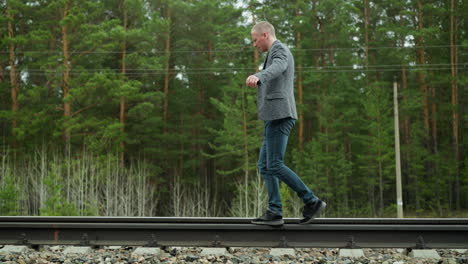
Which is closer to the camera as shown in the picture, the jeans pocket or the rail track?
the jeans pocket

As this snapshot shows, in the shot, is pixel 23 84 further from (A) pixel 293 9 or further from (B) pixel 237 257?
(B) pixel 237 257

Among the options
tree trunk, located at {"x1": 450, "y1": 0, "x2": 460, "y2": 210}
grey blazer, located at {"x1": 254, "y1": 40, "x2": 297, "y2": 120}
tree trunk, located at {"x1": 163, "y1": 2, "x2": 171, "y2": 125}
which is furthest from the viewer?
tree trunk, located at {"x1": 163, "y1": 2, "x2": 171, "y2": 125}

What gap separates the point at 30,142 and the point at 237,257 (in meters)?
28.3

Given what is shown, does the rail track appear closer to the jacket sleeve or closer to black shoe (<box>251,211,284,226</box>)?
black shoe (<box>251,211,284,226</box>)

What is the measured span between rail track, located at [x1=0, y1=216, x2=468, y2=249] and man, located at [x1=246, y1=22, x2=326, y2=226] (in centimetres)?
17

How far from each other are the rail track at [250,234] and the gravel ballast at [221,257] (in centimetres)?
10

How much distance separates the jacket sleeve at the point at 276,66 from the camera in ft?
13.3

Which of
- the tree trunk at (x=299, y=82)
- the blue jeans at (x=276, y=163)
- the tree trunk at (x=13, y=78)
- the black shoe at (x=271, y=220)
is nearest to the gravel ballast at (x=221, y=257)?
the black shoe at (x=271, y=220)

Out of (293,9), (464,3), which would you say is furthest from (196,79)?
(464,3)

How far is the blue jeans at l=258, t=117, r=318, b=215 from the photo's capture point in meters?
4.43

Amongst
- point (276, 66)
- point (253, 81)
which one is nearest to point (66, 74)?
point (276, 66)

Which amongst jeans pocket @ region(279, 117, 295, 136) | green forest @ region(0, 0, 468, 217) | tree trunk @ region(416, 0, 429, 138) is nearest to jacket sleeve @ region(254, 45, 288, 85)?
jeans pocket @ region(279, 117, 295, 136)

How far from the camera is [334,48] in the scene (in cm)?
3456

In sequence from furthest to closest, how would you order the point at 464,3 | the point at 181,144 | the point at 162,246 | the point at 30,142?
the point at 181,144 < the point at 464,3 < the point at 30,142 < the point at 162,246
